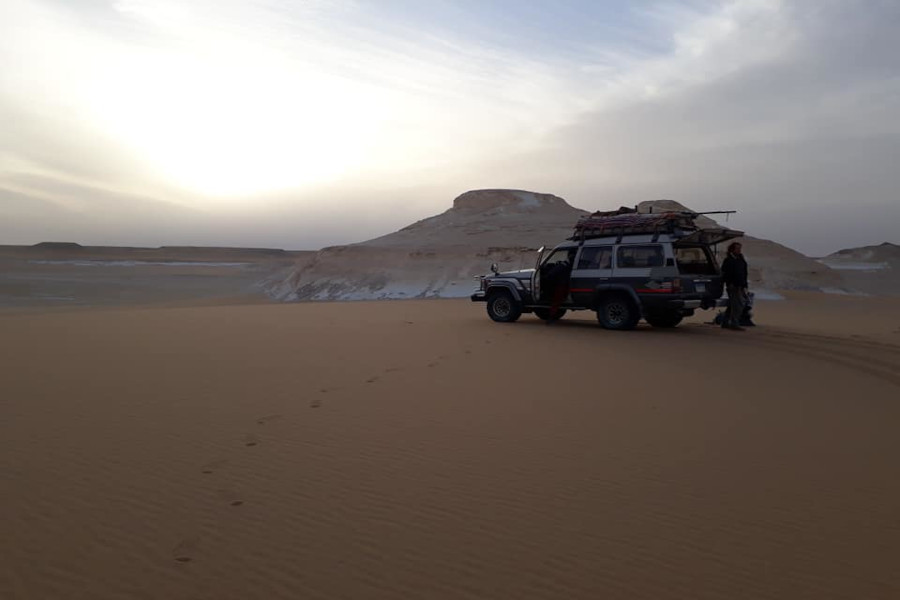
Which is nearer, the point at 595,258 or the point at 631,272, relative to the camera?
the point at 631,272

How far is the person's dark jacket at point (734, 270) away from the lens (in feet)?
43.2

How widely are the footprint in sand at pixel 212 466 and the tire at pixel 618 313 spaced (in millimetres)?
10195

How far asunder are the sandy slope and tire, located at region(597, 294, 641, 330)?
4112 millimetres

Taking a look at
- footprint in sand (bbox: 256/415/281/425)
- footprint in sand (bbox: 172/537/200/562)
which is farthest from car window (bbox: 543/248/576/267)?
footprint in sand (bbox: 172/537/200/562)

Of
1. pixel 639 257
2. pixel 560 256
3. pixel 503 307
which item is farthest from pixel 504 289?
pixel 639 257

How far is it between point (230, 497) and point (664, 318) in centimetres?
1189

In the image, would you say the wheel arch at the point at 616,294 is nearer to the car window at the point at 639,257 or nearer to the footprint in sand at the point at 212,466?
the car window at the point at 639,257

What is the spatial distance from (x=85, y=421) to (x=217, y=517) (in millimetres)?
2904

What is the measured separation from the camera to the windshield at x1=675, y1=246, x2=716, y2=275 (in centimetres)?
1320

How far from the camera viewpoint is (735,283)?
→ 1335 centimetres

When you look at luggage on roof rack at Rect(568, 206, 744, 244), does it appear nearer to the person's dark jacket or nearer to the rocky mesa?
the person's dark jacket

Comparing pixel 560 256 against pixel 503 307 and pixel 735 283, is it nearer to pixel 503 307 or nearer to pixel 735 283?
pixel 503 307

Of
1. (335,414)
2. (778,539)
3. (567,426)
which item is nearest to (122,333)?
(335,414)

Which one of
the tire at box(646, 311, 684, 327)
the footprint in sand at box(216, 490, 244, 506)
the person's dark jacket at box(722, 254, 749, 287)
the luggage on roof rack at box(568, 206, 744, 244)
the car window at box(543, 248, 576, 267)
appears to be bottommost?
the footprint in sand at box(216, 490, 244, 506)
